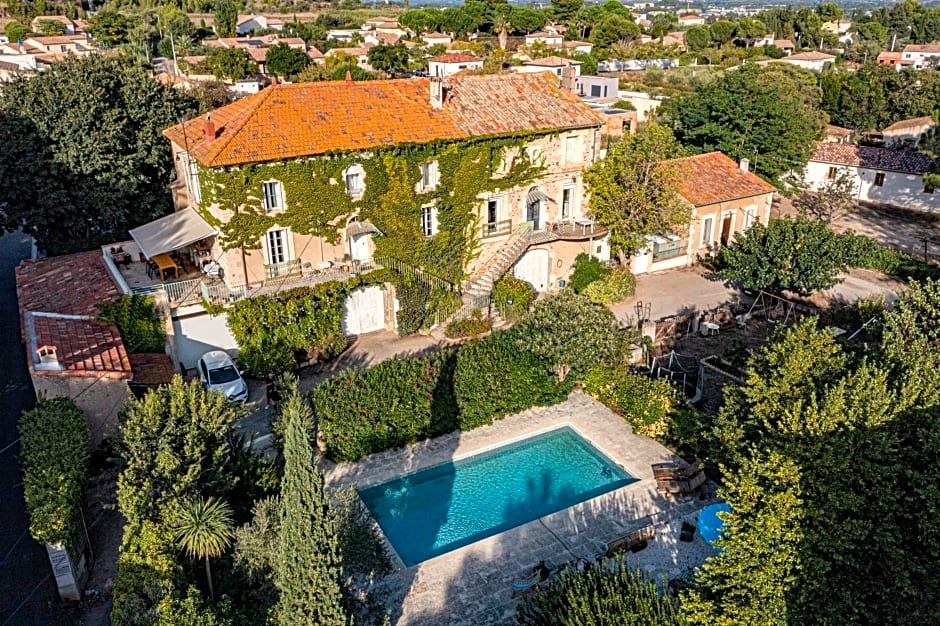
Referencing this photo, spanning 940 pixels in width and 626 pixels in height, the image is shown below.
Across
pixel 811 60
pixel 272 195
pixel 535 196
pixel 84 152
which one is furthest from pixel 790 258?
pixel 811 60

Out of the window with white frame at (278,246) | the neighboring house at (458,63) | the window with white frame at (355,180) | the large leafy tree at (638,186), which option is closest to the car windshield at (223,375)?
the window with white frame at (278,246)

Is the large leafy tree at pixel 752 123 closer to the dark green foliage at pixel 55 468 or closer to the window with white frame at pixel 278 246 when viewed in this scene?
the window with white frame at pixel 278 246

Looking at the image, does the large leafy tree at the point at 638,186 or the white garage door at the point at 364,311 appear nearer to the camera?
the white garage door at the point at 364,311

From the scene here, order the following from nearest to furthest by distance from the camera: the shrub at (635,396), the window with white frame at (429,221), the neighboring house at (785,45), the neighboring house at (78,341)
→ the neighboring house at (78,341)
the shrub at (635,396)
the window with white frame at (429,221)
the neighboring house at (785,45)

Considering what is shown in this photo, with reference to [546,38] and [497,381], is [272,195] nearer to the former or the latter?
[497,381]

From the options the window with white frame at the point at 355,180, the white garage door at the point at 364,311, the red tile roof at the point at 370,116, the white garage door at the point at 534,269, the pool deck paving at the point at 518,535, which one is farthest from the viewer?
the white garage door at the point at 534,269

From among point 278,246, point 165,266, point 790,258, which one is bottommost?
point 790,258

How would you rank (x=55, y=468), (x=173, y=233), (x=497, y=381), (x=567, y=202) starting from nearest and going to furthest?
(x=55, y=468), (x=497, y=381), (x=173, y=233), (x=567, y=202)
